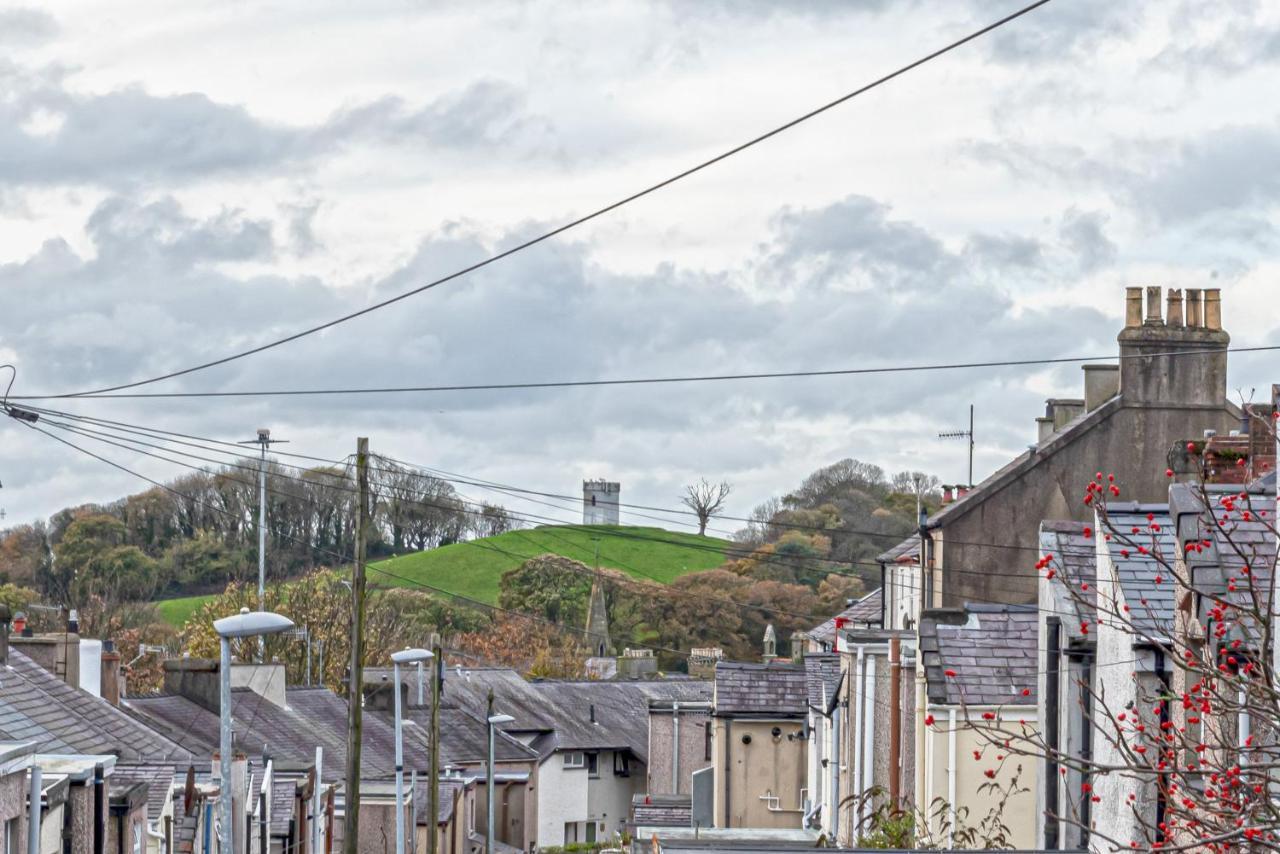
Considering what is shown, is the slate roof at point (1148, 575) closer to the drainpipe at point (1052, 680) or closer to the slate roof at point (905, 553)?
the drainpipe at point (1052, 680)

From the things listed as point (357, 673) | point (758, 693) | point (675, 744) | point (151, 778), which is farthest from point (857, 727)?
point (675, 744)

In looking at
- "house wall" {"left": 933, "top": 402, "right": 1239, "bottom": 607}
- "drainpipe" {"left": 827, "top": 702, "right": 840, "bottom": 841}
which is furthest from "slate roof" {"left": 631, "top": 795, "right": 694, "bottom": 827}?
"house wall" {"left": 933, "top": 402, "right": 1239, "bottom": 607}

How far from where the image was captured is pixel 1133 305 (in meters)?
27.7

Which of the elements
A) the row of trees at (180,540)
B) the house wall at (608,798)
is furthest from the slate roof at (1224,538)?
the row of trees at (180,540)

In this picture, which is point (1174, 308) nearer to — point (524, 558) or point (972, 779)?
point (972, 779)

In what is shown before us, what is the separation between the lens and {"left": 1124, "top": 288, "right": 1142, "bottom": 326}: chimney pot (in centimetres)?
2761

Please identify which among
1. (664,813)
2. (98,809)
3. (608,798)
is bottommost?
(608,798)

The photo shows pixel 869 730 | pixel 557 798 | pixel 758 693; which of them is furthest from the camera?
pixel 557 798

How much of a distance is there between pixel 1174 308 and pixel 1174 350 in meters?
0.64

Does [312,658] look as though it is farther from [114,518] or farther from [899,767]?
[899,767]

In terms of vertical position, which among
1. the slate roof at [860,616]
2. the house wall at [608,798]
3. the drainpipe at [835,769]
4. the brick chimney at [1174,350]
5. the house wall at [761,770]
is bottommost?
the house wall at [608,798]

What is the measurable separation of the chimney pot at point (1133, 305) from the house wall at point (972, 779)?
33.8 feet

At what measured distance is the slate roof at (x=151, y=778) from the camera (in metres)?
24.0

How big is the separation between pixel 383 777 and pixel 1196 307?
2502 centimetres
